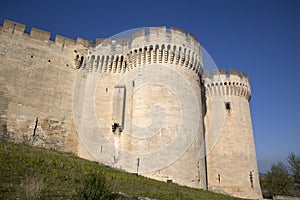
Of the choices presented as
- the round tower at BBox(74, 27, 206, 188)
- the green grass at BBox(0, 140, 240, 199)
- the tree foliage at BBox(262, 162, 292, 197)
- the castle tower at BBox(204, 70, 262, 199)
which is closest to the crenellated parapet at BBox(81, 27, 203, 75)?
the round tower at BBox(74, 27, 206, 188)

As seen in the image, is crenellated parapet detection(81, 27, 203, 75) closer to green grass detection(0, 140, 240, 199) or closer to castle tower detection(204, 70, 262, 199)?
castle tower detection(204, 70, 262, 199)

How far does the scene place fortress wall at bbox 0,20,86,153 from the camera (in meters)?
12.1

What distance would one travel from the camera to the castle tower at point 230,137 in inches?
554

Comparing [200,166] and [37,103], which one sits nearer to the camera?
[200,166]

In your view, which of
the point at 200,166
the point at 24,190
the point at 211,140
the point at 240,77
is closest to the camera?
the point at 24,190

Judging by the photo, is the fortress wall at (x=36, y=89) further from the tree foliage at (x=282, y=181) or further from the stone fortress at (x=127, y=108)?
the tree foliage at (x=282, y=181)

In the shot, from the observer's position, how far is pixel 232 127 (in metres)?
15.4

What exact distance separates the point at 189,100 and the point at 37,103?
807 cm

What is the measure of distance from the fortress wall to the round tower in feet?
2.81

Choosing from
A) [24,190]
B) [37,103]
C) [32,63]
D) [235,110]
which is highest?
[32,63]

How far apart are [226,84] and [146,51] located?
659 cm

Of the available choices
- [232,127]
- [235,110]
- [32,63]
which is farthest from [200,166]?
[32,63]

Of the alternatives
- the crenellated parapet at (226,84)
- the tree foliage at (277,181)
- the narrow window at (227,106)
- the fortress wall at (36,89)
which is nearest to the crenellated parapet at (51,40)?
the fortress wall at (36,89)

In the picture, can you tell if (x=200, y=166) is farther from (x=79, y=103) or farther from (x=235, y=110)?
(x=79, y=103)
